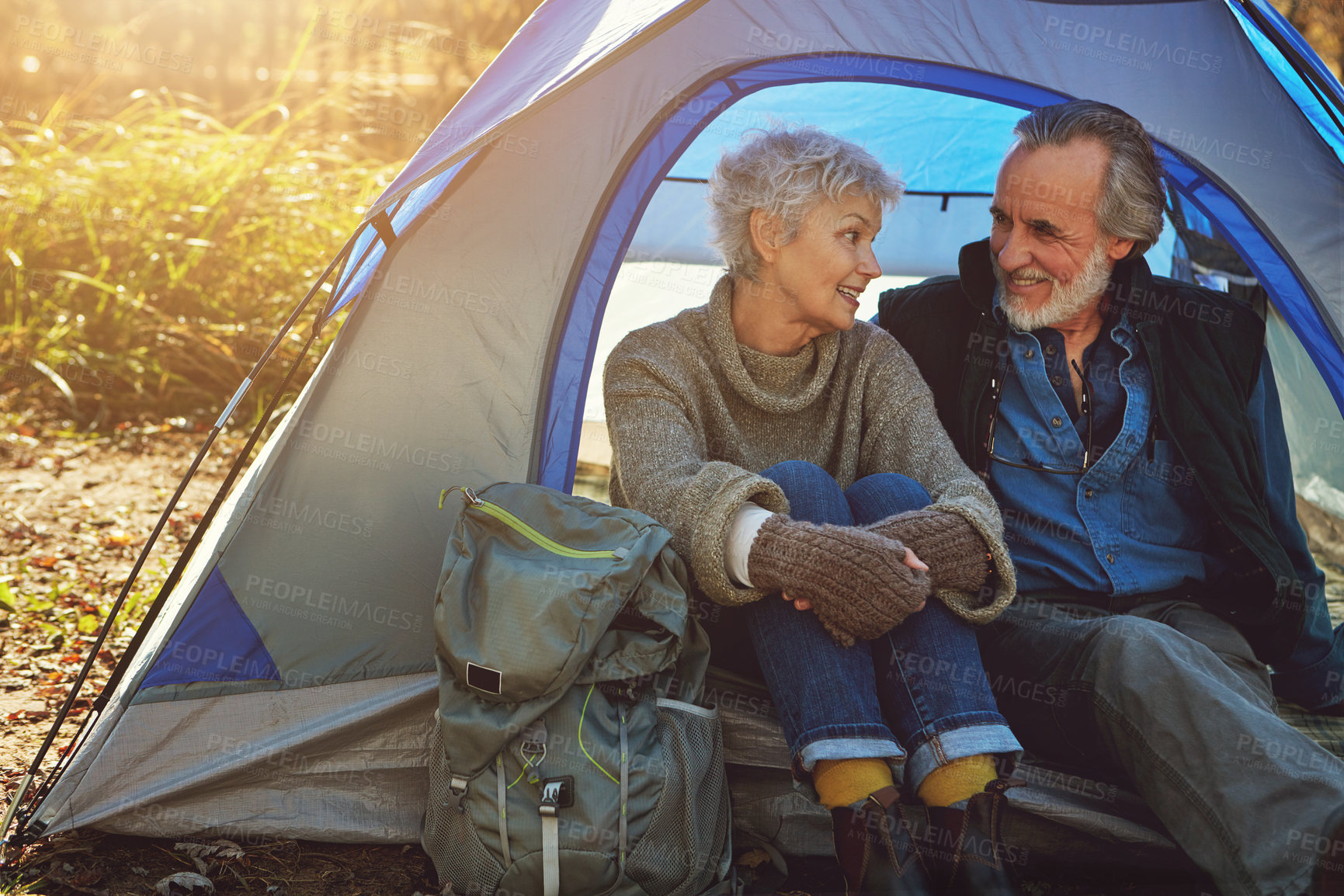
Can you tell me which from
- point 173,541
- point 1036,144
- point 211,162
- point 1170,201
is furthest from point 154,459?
point 1170,201

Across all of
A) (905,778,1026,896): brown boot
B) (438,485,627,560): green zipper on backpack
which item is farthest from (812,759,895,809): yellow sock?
(438,485,627,560): green zipper on backpack

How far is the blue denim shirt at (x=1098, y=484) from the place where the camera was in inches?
87.7

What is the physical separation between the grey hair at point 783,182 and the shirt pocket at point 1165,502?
2.71 ft

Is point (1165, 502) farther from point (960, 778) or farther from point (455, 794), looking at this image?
point (455, 794)

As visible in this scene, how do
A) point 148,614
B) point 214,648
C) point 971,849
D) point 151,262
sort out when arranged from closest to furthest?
point 971,849, point 148,614, point 214,648, point 151,262

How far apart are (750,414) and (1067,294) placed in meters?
0.77

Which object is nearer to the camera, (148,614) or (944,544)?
(944,544)

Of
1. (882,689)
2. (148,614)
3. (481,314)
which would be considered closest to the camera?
(882,689)

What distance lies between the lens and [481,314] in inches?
95.4

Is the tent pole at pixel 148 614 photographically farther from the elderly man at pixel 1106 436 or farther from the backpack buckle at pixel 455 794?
the elderly man at pixel 1106 436

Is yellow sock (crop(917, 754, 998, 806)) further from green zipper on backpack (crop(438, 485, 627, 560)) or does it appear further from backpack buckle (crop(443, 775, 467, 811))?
backpack buckle (crop(443, 775, 467, 811))

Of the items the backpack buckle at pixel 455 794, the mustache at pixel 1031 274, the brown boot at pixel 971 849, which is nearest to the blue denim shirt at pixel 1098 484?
the mustache at pixel 1031 274

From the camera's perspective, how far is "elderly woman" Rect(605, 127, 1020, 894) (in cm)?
174

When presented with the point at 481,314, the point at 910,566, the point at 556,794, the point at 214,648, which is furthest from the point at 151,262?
the point at 910,566
